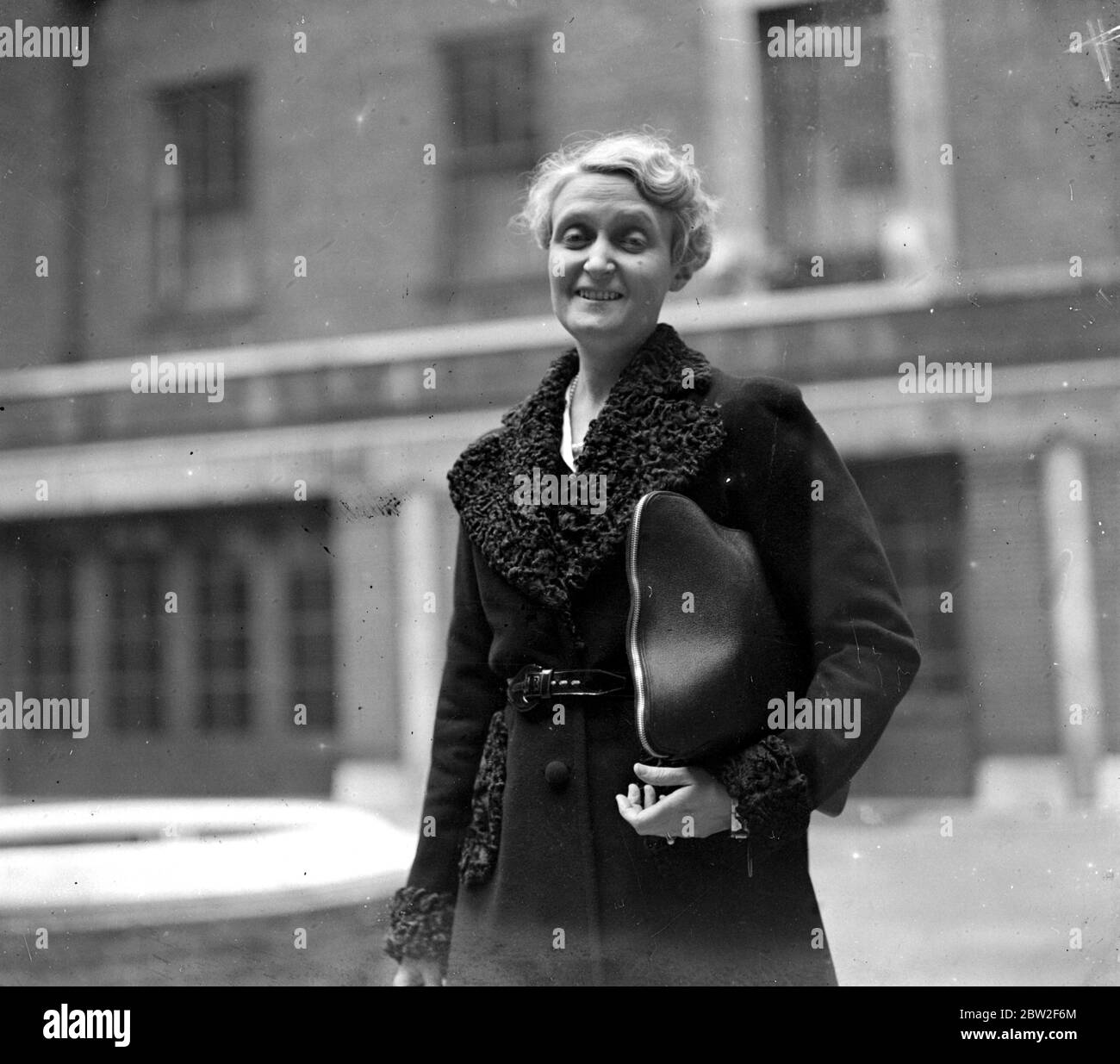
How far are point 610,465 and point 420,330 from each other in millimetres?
767

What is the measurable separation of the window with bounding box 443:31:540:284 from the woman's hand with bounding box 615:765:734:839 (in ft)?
3.70

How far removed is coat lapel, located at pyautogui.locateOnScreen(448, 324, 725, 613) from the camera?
6.00ft

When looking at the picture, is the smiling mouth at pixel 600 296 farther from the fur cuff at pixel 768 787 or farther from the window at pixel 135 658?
the window at pixel 135 658

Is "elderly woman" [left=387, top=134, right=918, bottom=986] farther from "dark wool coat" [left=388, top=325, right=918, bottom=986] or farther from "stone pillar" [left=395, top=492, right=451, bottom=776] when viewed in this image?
"stone pillar" [left=395, top=492, right=451, bottom=776]

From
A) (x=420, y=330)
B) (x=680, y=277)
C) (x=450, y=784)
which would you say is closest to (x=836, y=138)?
(x=680, y=277)

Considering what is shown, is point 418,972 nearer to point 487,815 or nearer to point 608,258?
point 487,815

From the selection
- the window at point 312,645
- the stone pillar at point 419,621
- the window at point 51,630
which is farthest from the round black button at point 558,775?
the window at point 51,630

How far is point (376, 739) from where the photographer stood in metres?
2.43

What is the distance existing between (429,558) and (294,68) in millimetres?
954

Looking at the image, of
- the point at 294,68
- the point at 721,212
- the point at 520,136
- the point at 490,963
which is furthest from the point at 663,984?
the point at 294,68

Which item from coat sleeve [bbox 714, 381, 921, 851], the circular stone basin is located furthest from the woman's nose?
the circular stone basin

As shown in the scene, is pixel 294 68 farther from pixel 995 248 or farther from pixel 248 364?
pixel 995 248

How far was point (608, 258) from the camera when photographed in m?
1.87

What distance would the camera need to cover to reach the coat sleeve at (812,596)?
1730 millimetres
